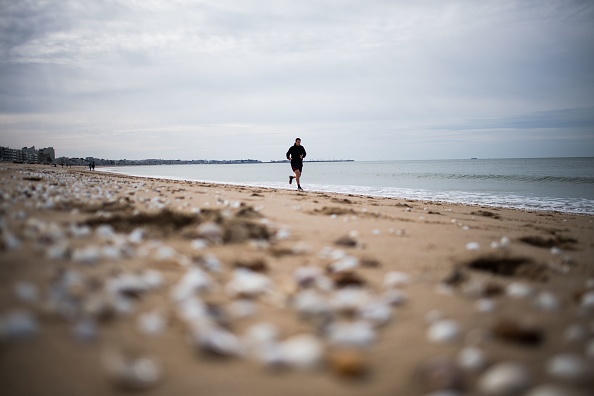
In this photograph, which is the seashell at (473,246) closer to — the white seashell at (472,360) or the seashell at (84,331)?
the white seashell at (472,360)

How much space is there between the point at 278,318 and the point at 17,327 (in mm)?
1184

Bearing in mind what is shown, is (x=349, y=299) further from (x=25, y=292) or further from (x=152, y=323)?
(x=25, y=292)

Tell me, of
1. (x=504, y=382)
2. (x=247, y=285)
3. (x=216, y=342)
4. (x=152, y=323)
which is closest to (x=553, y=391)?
(x=504, y=382)

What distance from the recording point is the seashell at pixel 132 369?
48.6 inches

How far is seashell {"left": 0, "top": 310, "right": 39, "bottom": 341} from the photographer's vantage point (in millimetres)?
1377

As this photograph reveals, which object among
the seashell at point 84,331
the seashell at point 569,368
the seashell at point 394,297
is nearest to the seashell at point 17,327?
the seashell at point 84,331

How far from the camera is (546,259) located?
3.21 m

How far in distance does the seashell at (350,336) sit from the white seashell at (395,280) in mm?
741

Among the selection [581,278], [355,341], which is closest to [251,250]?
[355,341]

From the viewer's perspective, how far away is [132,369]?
1.28 metres

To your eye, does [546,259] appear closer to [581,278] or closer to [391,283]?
[581,278]

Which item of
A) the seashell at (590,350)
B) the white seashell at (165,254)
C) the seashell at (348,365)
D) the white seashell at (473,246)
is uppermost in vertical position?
the white seashell at (473,246)

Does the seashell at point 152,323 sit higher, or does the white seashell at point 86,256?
the white seashell at point 86,256

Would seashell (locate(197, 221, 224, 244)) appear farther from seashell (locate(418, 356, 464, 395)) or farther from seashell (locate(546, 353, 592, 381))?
seashell (locate(546, 353, 592, 381))
